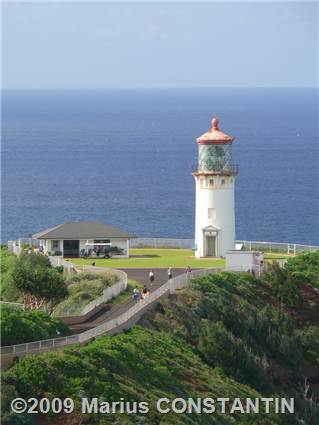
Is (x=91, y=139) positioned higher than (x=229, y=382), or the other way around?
(x=91, y=139)

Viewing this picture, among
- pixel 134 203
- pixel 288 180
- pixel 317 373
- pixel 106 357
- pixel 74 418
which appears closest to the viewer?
pixel 74 418

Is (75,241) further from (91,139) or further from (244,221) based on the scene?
(91,139)

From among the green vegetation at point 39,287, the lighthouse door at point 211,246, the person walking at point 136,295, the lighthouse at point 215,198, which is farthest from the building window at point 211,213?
the green vegetation at point 39,287

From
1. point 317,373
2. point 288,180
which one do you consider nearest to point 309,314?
point 317,373

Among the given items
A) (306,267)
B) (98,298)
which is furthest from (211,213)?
(98,298)

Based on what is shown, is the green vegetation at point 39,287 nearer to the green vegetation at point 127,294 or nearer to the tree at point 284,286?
the green vegetation at point 127,294

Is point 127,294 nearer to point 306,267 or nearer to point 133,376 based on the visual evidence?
point 306,267
